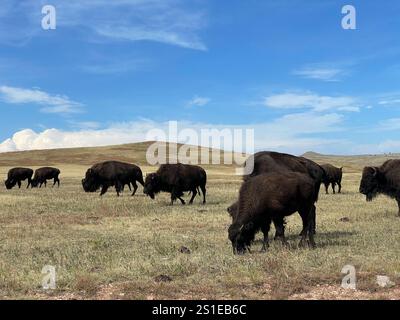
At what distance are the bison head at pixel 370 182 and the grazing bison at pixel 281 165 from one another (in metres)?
5.32

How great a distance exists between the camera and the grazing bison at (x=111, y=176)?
100 ft

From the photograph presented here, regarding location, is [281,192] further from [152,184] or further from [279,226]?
[152,184]

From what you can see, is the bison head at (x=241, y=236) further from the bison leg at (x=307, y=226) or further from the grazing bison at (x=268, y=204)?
the bison leg at (x=307, y=226)

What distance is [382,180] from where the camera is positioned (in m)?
18.9

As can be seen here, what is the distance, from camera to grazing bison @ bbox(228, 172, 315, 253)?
1097 cm

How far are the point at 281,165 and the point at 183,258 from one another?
16.3 ft

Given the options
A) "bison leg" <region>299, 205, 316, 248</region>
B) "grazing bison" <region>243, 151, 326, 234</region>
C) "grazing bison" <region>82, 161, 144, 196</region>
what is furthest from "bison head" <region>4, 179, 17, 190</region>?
"bison leg" <region>299, 205, 316, 248</region>

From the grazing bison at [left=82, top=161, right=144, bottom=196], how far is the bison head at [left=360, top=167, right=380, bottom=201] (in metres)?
15.2

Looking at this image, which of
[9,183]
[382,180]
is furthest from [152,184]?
[9,183]

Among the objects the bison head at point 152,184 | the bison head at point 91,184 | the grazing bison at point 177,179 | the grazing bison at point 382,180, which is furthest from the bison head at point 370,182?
the bison head at point 91,184

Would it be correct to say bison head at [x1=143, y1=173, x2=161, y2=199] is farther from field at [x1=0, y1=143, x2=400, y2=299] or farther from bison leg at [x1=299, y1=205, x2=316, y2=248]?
bison leg at [x1=299, y1=205, x2=316, y2=248]

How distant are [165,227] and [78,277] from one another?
7651 mm

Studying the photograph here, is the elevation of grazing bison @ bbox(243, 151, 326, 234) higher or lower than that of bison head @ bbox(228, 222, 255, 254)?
higher

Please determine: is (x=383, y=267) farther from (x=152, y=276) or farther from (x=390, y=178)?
(x=390, y=178)
